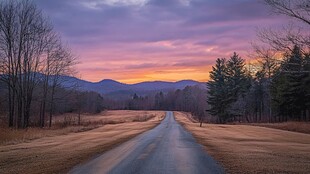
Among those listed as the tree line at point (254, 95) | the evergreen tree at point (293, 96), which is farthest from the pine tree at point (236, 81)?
the evergreen tree at point (293, 96)

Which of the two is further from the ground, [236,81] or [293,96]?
[236,81]

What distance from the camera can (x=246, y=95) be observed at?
270 ft

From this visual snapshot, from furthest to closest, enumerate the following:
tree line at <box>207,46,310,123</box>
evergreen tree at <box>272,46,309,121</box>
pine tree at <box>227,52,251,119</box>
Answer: pine tree at <box>227,52,251,119</box> → tree line at <box>207,46,310,123</box> → evergreen tree at <box>272,46,309,121</box>

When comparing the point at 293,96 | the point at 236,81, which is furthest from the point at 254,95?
the point at 293,96

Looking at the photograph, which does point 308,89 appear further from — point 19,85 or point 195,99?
point 195,99

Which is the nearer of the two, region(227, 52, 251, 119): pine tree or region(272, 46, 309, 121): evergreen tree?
region(272, 46, 309, 121): evergreen tree

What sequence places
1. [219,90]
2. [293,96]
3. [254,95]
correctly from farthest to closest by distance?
[219,90] < [254,95] < [293,96]

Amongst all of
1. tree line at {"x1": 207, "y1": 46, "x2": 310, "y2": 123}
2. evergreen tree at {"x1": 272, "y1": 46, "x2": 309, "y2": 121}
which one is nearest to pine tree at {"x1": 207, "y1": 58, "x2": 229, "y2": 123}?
tree line at {"x1": 207, "y1": 46, "x2": 310, "y2": 123}

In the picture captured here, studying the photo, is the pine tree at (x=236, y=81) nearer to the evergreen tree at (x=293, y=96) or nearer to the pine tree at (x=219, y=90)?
the pine tree at (x=219, y=90)

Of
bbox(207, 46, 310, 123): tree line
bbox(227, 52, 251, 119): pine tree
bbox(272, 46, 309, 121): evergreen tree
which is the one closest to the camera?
bbox(272, 46, 309, 121): evergreen tree

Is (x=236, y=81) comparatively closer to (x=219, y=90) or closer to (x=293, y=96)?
(x=219, y=90)

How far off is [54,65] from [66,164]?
43.0 m

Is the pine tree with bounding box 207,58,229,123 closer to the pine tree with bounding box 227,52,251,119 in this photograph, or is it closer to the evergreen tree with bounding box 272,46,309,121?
the pine tree with bounding box 227,52,251,119

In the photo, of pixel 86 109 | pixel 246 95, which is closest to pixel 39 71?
pixel 246 95
